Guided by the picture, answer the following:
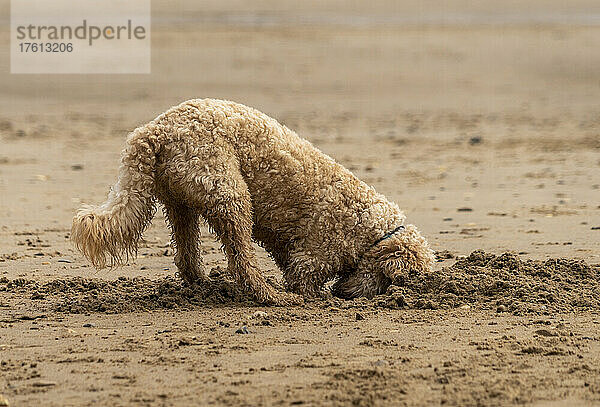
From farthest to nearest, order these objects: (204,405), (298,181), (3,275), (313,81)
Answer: (313,81), (3,275), (298,181), (204,405)

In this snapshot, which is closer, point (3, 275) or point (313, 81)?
point (3, 275)

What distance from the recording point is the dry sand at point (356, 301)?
199 inches

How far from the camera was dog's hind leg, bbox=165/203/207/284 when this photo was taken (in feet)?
23.0

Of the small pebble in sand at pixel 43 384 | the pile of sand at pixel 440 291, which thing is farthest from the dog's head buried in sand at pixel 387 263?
the small pebble in sand at pixel 43 384

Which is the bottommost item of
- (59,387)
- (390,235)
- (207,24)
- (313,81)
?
(59,387)

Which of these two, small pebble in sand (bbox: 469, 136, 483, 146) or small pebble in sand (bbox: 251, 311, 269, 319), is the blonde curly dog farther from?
small pebble in sand (bbox: 469, 136, 483, 146)

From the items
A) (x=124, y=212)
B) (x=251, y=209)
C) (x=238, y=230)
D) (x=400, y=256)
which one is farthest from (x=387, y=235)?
(x=124, y=212)

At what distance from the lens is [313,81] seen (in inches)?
962

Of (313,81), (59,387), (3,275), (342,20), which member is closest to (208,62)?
(313,81)

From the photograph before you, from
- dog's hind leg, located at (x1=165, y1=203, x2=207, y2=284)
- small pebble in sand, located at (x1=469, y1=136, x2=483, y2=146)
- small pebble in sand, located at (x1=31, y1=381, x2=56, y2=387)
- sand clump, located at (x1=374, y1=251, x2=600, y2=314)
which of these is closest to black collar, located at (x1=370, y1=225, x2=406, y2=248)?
sand clump, located at (x1=374, y1=251, x2=600, y2=314)

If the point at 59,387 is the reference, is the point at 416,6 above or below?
above

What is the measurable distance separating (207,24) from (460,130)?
15.7 m

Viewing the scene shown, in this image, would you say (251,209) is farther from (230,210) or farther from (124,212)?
(124,212)

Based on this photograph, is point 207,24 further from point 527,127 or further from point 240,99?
point 527,127
